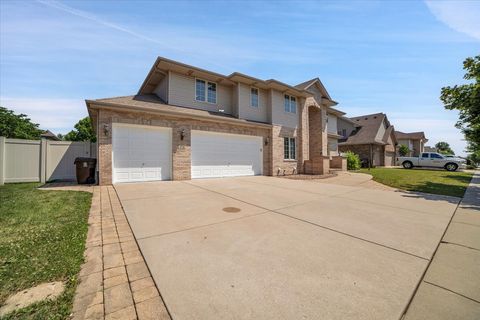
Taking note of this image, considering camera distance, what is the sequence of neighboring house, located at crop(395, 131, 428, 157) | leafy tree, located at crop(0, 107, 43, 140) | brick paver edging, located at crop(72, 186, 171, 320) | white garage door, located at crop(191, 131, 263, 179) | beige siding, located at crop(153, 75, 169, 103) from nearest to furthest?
brick paver edging, located at crop(72, 186, 171, 320)
white garage door, located at crop(191, 131, 263, 179)
beige siding, located at crop(153, 75, 169, 103)
leafy tree, located at crop(0, 107, 43, 140)
neighboring house, located at crop(395, 131, 428, 157)

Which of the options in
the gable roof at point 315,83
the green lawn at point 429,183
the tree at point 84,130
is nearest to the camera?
the green lawn at point 429,183

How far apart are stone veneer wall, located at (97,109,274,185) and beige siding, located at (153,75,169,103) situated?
246 cm

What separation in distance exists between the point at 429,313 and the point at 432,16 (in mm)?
9607

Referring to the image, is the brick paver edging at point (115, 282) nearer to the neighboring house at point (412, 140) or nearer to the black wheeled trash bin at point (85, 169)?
the black wheeled trash bin at point (85, 169)

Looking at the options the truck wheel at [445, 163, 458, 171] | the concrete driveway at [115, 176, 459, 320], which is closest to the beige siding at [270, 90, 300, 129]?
the concrete driveway at [115, 176, 459, 320]

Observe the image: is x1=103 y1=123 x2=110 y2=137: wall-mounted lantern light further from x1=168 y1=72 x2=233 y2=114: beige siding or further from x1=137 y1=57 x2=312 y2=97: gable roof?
x1=137 y1=57 x2=312 y2=97: gable roof

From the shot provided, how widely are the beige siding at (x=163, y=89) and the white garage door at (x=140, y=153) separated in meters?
2.99

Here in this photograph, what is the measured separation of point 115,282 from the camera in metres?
2.22

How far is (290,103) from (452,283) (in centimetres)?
1470

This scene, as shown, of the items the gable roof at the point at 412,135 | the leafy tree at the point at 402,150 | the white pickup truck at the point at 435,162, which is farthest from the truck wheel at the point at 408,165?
the gable roof at the point at 412,135

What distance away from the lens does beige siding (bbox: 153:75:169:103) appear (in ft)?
39.0

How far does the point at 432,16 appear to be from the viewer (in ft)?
22.9

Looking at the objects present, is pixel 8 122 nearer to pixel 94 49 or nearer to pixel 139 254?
pixel 94 49

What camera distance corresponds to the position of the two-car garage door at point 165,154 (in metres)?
9.07
